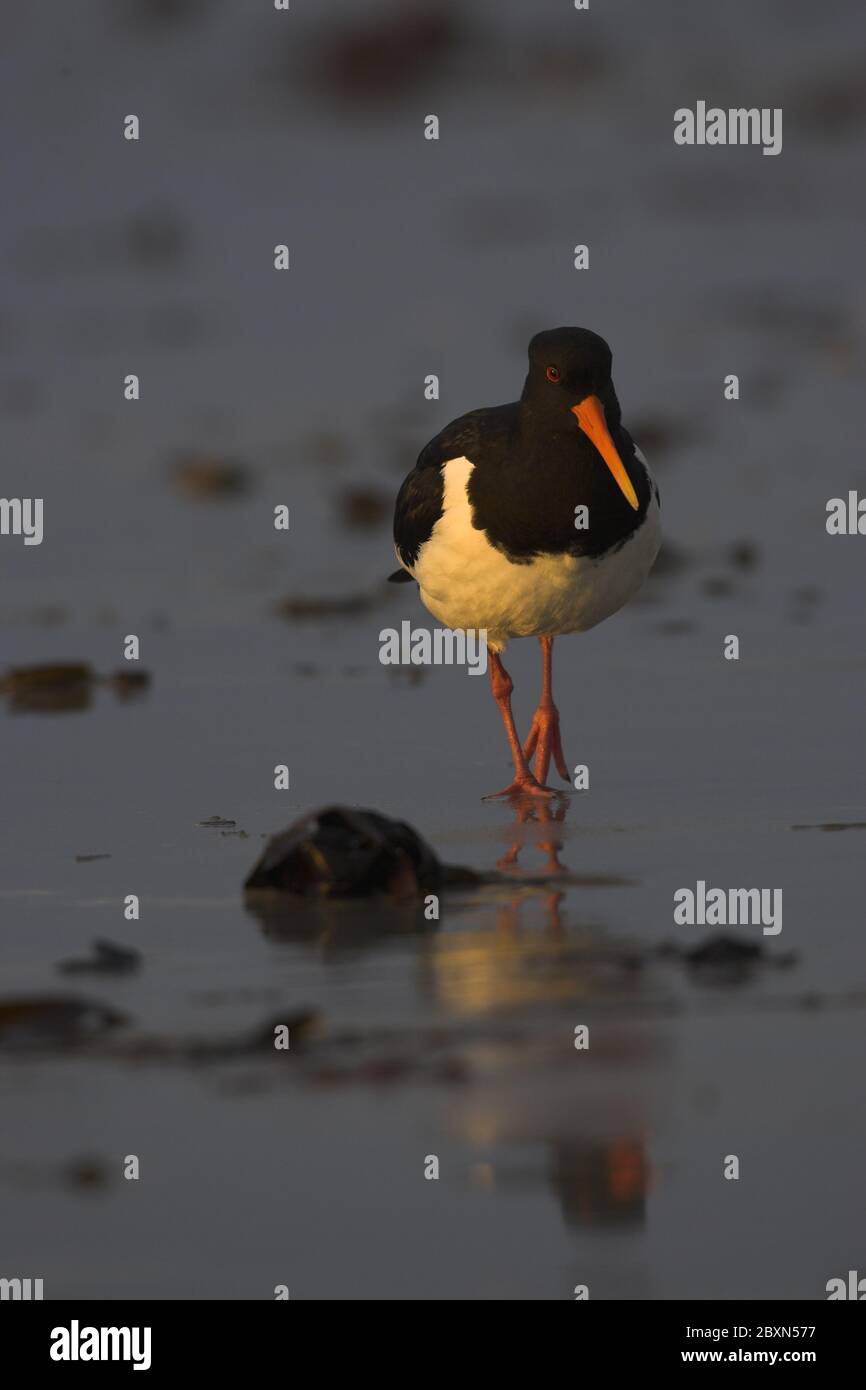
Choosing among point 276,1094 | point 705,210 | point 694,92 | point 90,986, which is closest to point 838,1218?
point 276,1094

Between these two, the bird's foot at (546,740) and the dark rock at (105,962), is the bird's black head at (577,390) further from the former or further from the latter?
the dark rock at (105,962)

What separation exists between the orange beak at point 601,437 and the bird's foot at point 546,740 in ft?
2.45

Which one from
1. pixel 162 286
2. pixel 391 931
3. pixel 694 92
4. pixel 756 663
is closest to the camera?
pixel 391 931

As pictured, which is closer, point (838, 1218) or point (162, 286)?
point (838, 1218)

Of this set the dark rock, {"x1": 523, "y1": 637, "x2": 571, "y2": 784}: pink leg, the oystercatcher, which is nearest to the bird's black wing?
the oystercatcher

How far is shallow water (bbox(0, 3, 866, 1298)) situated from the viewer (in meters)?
4.04

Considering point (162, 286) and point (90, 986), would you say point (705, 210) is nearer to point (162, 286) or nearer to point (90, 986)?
point (162, 286)

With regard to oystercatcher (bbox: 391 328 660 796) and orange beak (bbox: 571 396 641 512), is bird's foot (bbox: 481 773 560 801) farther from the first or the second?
orange beak (bbox: 571 396 641 512)

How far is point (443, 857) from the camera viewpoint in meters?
6.63

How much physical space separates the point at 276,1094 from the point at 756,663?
494 cm

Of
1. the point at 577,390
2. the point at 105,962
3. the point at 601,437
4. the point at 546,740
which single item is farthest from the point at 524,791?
the point at 105,962

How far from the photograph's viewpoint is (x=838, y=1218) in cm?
397

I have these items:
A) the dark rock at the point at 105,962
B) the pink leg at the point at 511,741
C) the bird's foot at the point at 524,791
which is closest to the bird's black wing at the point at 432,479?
the pink leg at the point at 511,741

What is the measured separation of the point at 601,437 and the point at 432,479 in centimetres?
79
